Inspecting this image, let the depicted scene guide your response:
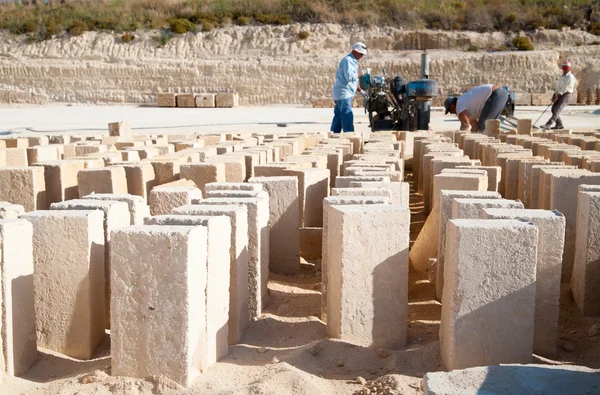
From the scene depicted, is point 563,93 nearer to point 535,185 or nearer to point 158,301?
point 535,185

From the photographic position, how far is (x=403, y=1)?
124ft

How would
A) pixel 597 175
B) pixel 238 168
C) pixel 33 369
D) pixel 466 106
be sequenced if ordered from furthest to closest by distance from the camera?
pixel 466 106 → pixel 238 168 → pixel 597 175 → pixel 33 369

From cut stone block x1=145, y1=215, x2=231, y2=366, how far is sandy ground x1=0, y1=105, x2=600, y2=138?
1228cm

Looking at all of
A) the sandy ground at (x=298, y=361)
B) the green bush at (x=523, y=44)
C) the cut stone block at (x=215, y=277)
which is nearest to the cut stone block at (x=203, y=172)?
the sandy ground at (x=298, y=361)

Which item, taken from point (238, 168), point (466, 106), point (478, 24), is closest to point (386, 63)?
point (478, 24)

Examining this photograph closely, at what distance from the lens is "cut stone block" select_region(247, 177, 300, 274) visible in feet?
14.0

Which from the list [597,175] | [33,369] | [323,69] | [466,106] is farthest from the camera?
[323,69]

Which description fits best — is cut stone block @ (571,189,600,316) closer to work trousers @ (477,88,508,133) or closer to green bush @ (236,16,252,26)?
work trousers @ (477,88,508,133)

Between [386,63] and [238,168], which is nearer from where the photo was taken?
[238,168]

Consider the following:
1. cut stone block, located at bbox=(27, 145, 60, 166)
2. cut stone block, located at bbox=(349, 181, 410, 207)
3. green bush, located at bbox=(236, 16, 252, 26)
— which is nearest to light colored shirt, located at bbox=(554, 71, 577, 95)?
cut stone block, located at bbox=(27, 145, 60, 166)

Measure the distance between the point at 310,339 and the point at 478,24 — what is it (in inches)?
1355

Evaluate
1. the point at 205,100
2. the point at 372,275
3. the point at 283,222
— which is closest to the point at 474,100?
the point at 283,222

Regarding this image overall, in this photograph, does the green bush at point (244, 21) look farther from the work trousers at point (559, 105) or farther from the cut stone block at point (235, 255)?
the cut stone block at point (235, 255)

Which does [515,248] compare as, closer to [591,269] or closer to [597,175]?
[591,269]
